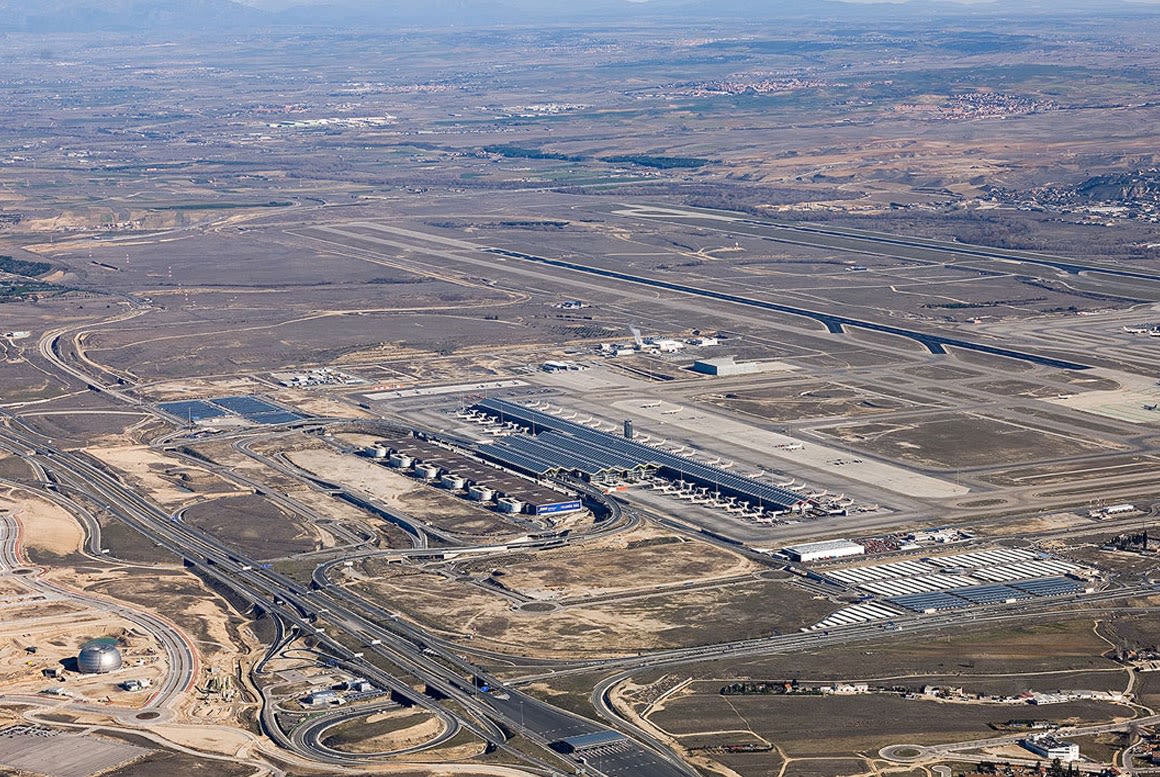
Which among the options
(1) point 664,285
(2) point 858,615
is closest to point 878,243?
(1) point 664,285

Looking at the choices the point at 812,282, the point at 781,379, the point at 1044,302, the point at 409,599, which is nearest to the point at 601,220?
the point at 812,282

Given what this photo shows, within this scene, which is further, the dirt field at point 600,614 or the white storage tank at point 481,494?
the white storage tank at point 481,494

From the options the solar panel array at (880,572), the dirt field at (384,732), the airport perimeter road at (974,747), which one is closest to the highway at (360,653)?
the dirt field at (384,732)

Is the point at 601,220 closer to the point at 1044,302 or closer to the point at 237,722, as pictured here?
the point at 1044,302

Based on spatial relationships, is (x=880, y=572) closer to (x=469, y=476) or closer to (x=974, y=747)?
(x=974, y=747)

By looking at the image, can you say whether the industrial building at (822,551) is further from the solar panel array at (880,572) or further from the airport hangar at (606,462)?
the airport hangar at (606,462)

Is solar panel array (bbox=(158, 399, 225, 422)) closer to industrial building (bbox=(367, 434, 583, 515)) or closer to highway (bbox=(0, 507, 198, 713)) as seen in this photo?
industrial building (bbox=(367, 434, 583, 515))

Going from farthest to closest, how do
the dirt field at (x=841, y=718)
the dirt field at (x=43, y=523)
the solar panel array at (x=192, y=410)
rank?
the solar panel array at (x=192, y=410) → the dirt field at (x=43, y=523) → the dirt field at (x=841, y=718)

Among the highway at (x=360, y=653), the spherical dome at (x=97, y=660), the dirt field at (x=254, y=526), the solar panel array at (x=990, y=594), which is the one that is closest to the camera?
the highway at (x=360, y=653)
